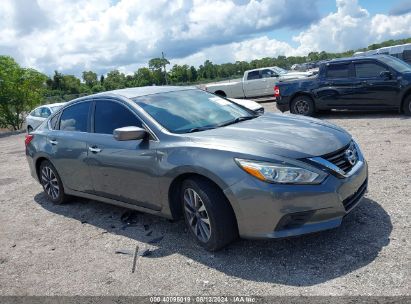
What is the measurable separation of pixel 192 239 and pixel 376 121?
23.9 ft

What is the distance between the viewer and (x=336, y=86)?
1132cm

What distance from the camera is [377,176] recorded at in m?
5.69

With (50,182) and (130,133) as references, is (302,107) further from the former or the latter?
(130,133)

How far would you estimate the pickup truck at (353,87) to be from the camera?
10.3 metres

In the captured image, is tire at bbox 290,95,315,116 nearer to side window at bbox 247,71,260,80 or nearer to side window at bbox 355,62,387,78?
side window at bbox 355,62,387,78

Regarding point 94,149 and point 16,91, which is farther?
point 16,91

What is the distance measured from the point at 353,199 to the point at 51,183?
14.5 ft

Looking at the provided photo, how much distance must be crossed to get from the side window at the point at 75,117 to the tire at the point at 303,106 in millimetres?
7844

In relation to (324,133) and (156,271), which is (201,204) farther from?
(324,133)

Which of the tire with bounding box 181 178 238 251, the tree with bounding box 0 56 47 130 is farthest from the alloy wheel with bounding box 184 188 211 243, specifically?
the tree with bounding box 0 56 47 130

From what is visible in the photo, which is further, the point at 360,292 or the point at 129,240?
the point at 129,240

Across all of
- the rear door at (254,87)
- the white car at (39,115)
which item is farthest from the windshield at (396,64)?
the white car at (39,115)

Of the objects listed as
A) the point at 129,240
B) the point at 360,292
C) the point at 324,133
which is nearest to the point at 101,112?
the point at 129,240

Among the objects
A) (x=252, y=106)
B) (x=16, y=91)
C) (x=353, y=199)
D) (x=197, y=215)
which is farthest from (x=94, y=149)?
(x=16, y=91)
